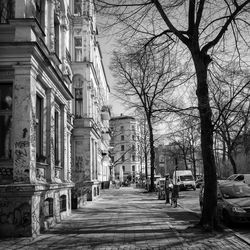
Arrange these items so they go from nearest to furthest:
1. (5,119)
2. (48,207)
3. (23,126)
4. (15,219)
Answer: (15,219)
(23,126)
(5,119)
(48,207)

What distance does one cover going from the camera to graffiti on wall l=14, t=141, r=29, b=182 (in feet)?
35.3

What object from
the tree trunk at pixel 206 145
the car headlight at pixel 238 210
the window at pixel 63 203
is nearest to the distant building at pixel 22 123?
the window at pixel 63 203

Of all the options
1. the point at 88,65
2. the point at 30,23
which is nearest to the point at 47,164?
the point at 30,23

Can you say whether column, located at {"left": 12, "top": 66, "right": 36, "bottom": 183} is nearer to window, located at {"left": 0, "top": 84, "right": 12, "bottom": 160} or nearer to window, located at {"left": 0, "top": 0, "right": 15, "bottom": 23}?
window, located at {"left": 0, "top": 84, "right": 12, "bottom": 160}

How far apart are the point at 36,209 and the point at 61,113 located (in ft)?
21.6

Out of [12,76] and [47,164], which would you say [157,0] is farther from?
[47,164]

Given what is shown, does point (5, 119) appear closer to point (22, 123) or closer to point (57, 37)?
point (22, 123)

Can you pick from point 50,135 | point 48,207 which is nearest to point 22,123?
point 50,135

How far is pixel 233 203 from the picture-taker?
42.9 feet

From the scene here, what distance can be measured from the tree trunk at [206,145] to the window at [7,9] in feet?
18.8

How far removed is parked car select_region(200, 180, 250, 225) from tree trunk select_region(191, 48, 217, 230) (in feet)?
2.82

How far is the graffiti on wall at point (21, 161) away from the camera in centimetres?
1077

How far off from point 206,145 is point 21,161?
5487 mm

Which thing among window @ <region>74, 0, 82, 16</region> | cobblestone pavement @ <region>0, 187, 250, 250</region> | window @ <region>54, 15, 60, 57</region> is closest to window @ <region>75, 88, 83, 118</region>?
window @ <region>74, 0, 82, 16</region>
